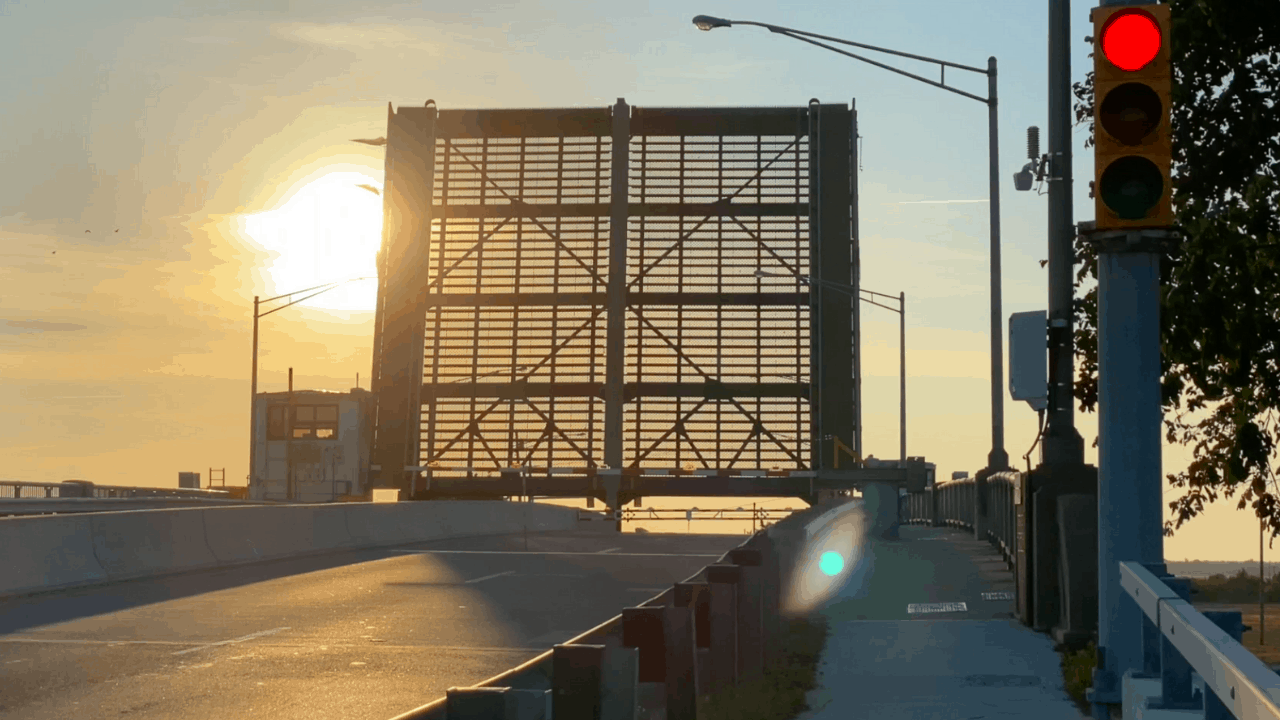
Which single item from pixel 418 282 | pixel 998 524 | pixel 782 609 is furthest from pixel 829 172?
pixel 782 609

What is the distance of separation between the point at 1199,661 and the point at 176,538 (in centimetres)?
1793

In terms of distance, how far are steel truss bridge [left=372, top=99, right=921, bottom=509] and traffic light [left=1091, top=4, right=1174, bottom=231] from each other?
39.3 meters

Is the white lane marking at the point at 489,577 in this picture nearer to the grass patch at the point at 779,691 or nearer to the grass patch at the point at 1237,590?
the grass patch at the point at 779,691

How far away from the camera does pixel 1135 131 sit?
7586 millimetres

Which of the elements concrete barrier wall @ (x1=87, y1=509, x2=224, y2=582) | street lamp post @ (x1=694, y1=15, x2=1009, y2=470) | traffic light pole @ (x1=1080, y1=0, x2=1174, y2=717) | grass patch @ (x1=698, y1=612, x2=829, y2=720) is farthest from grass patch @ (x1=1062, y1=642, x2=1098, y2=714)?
street lamp post @ (x1=694, y1=15, x2=1009, y2=470)

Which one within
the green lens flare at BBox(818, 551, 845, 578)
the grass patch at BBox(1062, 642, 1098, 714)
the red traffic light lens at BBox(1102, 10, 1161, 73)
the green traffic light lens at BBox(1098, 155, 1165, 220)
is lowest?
the grass patch at BBox(1062, 642, 1098, 714)

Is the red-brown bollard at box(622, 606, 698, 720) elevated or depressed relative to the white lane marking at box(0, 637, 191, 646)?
elevated

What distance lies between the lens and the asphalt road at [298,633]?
9953mm

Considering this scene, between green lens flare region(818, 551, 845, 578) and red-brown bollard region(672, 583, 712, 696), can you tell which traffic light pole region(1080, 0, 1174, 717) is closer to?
red-brown bollard region(672, 583, 712, 696)

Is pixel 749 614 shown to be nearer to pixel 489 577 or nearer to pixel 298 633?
pixel 298 633

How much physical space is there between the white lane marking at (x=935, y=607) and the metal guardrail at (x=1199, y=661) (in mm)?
8319

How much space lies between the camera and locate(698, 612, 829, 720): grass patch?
29.0ft

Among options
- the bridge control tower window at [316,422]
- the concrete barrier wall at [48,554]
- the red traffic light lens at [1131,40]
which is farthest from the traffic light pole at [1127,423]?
the bridge control tower window at [316,422]

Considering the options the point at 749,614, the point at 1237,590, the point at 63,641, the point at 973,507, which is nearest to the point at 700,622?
the point at 749,614
